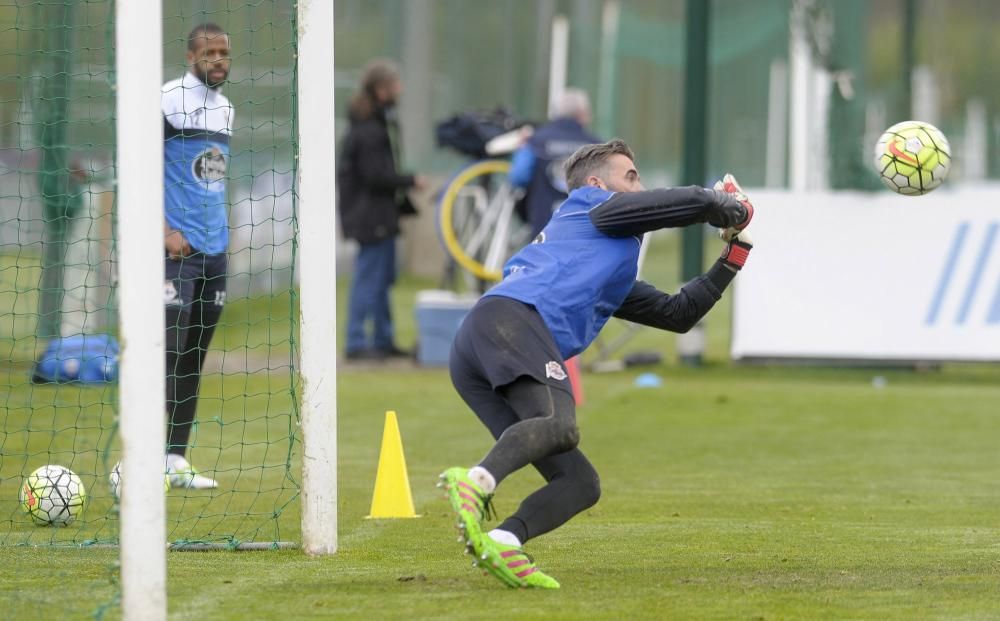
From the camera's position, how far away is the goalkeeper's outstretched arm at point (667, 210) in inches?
225

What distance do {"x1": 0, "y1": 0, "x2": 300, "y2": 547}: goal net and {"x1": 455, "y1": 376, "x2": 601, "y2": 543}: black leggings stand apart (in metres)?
1.06

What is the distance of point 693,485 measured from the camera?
29.0 ft

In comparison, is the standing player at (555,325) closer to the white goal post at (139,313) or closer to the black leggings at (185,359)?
the white goal post at (139,313)

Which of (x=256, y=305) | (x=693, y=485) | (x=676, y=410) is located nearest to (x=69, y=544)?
(x=693, y=485)

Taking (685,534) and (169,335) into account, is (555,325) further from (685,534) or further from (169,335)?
(169,335)

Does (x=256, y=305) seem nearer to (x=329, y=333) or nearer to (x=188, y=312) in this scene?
(x=188, y=312)

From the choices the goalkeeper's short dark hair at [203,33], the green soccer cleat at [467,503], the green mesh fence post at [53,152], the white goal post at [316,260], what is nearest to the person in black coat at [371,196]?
the green mesh fence post at [53,152]

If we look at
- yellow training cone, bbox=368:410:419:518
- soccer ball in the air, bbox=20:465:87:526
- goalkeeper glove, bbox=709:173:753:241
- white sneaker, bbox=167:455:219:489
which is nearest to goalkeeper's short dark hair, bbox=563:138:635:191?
goalkeeper glove, bbox=709:173:753:241

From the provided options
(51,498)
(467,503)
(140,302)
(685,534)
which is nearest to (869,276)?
(685,534)

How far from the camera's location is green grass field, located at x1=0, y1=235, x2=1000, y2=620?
555 cm

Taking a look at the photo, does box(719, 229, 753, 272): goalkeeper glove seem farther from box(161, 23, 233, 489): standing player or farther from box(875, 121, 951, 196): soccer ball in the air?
box(161, 23, 233, 489): standing player

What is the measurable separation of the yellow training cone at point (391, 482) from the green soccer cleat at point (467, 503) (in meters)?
2.23

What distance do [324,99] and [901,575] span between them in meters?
2.93

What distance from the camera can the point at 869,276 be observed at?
14281 millimetres
